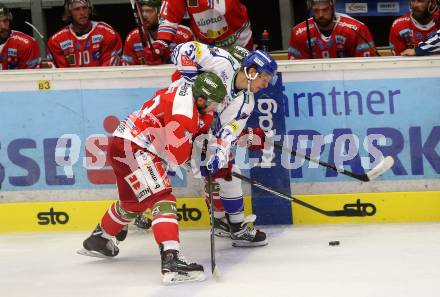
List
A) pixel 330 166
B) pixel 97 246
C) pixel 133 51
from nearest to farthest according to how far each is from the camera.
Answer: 1. pixel 97 246
2. pixel 330 166
3. pixel 133 51

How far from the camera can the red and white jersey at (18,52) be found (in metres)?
8.05

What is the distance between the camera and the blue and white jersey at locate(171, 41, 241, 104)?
632cm

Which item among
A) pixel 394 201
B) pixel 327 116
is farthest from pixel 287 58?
pixel 394 201

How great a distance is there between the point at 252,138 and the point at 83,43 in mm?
1923

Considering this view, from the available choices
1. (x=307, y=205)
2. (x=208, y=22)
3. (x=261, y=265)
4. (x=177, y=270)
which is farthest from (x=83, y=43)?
(x=177, y=270)

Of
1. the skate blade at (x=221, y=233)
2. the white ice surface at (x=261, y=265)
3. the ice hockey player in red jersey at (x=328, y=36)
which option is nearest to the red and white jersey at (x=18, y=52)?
the white ice surface at (x=261, y=265)

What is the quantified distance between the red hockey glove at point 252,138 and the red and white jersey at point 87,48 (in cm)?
161

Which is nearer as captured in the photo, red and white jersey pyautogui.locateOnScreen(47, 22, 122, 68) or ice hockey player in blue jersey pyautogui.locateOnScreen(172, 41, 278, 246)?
ice hockey player in blue jersey pyautogui.locateOnScreen(172, 41, 278, 246)

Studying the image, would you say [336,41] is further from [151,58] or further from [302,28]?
[151,58]

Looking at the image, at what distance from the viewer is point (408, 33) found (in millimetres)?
7492

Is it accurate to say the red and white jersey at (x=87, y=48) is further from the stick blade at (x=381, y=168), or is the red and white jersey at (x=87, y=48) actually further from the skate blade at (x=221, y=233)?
the stick blade at (x=381, y=168)

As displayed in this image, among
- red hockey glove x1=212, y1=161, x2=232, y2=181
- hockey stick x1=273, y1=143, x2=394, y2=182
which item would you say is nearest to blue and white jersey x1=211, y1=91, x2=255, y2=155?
red hockey glove x1=212, y1=161, x2=232, y2=181

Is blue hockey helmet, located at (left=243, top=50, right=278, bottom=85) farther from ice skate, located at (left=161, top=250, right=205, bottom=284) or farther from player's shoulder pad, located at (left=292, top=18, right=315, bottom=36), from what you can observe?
player's shoulder pad, located at (left=292, top=18, right=315, bottom=36)

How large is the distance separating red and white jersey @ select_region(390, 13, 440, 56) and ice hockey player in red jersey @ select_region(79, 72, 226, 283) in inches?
77.4
